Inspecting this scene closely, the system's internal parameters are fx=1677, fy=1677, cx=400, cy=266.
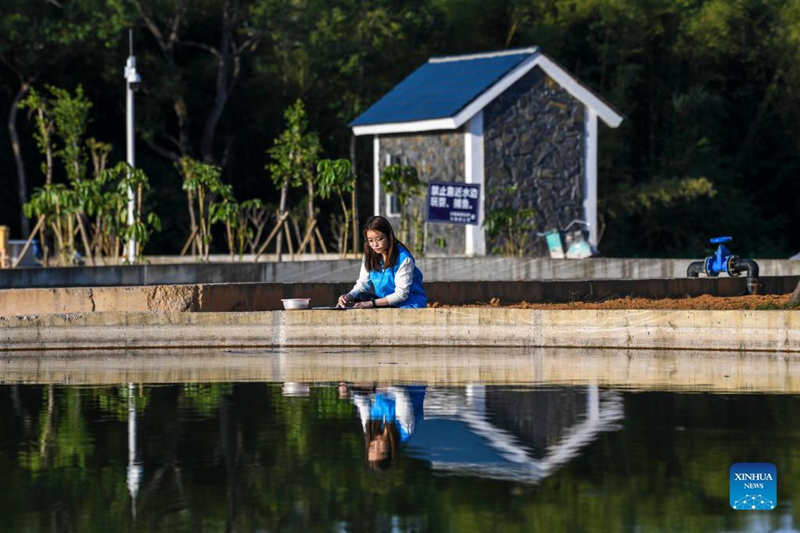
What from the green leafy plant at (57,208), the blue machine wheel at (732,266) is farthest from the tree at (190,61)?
the blue machine wheel at (732,266)

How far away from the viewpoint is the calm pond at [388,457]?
332 inches

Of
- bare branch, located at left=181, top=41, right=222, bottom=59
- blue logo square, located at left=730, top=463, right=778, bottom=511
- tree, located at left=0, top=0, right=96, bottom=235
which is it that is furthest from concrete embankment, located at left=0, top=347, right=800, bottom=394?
bare branch, located at left=181, top=41, right=222, bottom=59

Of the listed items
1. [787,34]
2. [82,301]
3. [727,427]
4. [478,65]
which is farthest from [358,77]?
[727,427]

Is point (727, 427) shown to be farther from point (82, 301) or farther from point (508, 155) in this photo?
point (508, 155)

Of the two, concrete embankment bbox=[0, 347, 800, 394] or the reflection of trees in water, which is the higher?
concrete embankment bbox=[0, 347, 800, 394]

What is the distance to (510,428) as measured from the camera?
12.1 metres

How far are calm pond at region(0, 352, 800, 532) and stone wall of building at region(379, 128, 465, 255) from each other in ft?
80.9

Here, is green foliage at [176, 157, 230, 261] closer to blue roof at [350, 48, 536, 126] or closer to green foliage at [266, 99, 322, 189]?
green foliage at [266, 99, 322, 189]

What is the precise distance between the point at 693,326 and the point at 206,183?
52.9 feet

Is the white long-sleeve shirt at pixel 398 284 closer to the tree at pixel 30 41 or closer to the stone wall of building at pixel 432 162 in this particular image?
the stone wall of building at pixel 432 162

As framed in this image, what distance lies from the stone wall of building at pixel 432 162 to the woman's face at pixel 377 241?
20337 millimetres

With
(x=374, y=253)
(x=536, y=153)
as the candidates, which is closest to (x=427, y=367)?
(x=374, y=253)

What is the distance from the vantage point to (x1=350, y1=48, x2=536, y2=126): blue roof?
40469 millimetres

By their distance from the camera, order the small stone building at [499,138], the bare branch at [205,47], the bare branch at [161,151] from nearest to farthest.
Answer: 1. the small stone building at [499,138]
2. the bare branch at [161,151]
3. the bare branch at [205,47]
